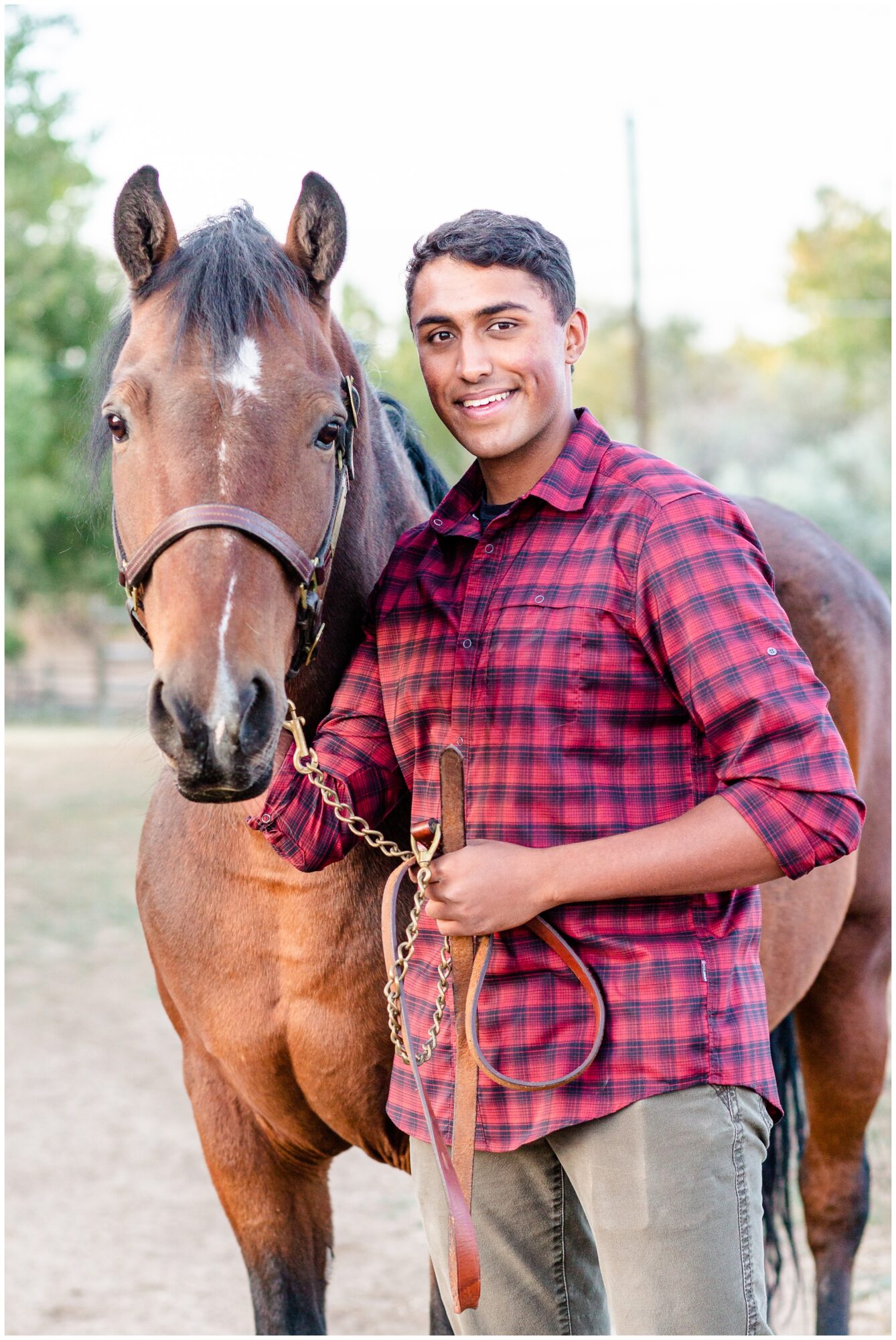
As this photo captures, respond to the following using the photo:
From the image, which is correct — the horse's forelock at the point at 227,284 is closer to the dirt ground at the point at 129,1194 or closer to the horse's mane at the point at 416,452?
the horse's mane at the point at 416,452

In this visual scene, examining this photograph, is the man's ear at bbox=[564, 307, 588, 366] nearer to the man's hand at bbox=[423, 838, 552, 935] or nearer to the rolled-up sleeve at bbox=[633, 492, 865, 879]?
the rolled-up sleeve at bbox=[633, 492, 865, 879]

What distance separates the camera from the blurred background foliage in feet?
43.8

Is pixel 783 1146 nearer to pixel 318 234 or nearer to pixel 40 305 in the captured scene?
pixel 318 234

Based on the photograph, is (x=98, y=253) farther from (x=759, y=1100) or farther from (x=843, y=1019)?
(x=759, y=1100)

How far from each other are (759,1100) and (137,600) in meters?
1.13

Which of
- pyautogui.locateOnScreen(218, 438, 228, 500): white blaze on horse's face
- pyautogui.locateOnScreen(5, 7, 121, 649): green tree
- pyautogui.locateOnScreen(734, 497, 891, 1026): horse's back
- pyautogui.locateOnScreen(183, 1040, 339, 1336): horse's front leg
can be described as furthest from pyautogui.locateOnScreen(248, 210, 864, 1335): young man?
pyautogui.locateOnScreen(5, 7, 121, 649): green tree

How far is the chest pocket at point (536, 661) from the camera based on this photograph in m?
1.69

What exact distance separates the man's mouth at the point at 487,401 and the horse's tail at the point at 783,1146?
2230 mm

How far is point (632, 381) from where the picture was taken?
66.6 feet

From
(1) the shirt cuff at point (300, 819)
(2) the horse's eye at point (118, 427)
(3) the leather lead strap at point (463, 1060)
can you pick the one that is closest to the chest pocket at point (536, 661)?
(3) the leather lead strap at point (463, 1060)

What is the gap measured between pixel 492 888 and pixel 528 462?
689mm

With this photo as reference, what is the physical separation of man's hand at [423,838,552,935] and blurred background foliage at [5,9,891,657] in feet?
3.52

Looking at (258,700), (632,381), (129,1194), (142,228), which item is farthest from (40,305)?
(258,700)

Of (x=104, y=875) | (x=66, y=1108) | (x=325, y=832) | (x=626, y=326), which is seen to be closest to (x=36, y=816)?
(x=104, y=875)
